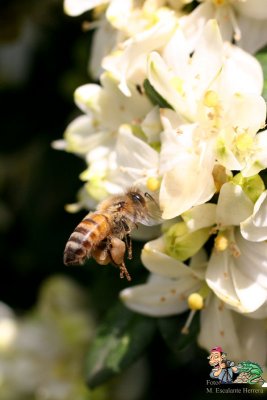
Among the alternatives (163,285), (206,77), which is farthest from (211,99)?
(163,285)

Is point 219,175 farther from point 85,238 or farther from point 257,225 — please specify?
point 85,238

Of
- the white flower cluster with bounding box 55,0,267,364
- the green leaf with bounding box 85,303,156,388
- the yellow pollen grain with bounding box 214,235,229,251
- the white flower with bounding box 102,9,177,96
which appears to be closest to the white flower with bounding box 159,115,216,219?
the white flower cluster with bounding box 55,0,267,364

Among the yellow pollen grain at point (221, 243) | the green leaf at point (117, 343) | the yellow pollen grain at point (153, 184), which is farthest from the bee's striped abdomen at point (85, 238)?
the green leaf at point (117, 343)

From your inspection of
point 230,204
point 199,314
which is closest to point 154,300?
point 199,314

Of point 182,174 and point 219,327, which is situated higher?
point 182,174

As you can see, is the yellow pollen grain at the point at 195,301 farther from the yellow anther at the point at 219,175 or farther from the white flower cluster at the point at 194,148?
the yellow anther at the point at 219,175

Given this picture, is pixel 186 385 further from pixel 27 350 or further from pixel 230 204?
pixel 230 204

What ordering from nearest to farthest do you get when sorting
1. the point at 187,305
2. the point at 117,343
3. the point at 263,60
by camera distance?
the point at 263,60, the point at 187,305, the point at 117,343

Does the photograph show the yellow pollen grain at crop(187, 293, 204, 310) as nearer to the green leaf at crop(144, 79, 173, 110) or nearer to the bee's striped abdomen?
the bee's striped abdomen
